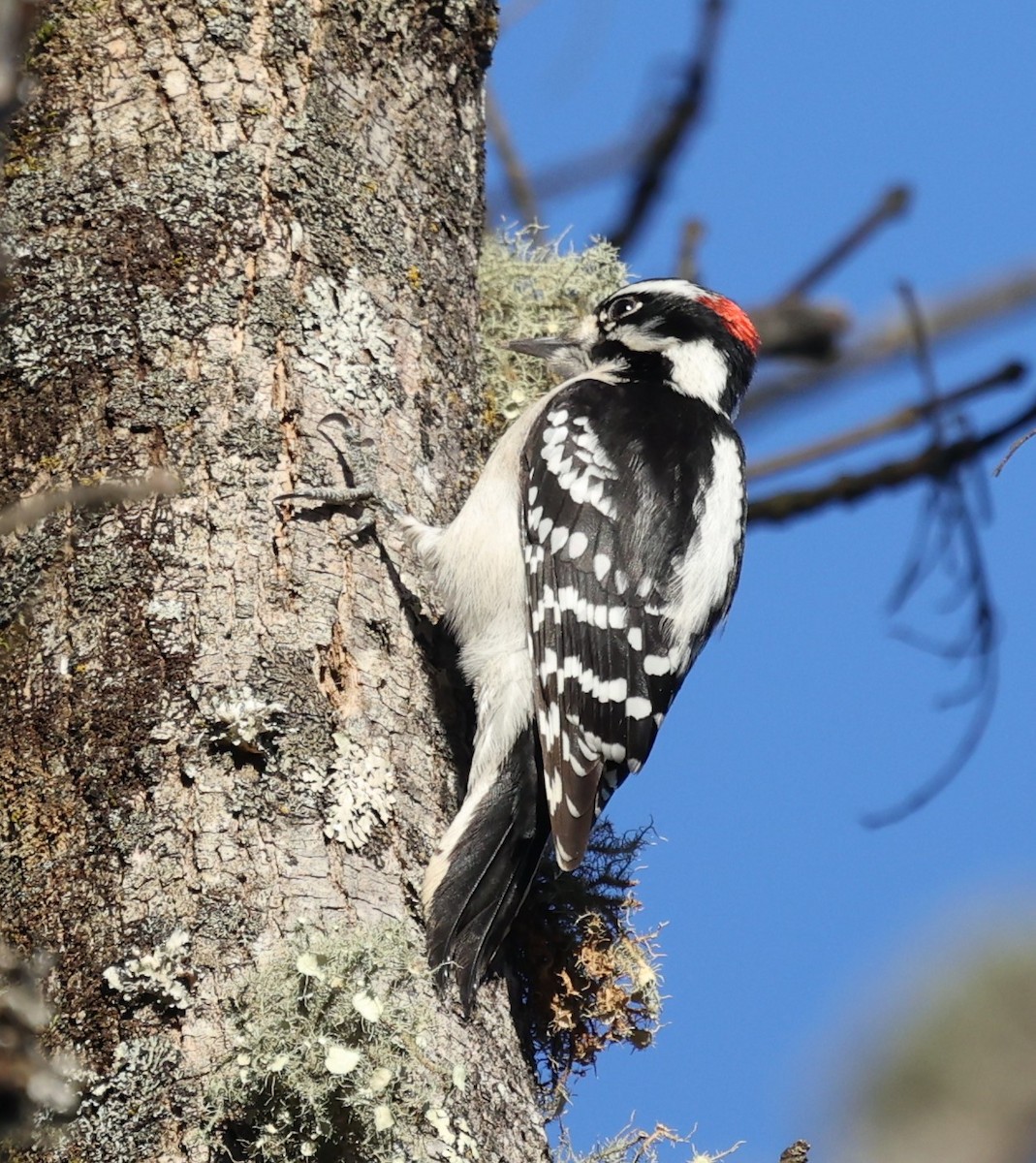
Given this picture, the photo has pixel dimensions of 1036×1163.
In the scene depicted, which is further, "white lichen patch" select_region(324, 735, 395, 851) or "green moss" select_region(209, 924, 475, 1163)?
"white lichen patch" select_region(324, 735, 395, 851)

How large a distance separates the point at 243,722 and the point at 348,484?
1.63ft

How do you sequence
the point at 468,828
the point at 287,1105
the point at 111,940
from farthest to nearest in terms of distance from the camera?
the point at 468,828 → the point at 111,940 → the point at 287,1105

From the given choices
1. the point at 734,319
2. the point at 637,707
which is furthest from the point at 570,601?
the point at 734,319

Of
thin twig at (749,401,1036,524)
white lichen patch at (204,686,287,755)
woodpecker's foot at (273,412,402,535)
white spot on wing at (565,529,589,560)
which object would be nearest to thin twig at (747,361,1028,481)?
thin twig at (749,401,1036,524)

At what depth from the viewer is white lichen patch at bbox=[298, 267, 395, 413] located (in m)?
2.71

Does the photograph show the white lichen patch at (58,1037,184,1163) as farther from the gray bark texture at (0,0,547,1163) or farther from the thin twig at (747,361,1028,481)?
the thin twig at (747,361,1028,481)

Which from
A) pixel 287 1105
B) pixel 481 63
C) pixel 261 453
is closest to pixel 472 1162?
pixel 287 1105

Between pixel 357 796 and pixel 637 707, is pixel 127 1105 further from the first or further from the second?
pixel 637 707

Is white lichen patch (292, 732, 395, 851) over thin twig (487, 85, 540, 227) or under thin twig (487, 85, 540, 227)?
under

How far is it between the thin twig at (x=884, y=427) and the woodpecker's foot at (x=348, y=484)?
107 centimetres

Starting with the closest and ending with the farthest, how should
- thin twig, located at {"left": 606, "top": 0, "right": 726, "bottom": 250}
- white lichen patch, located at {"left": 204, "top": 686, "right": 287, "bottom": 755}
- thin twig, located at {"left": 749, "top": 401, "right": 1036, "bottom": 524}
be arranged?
white lichen patch, located at {"left": 204, "top": 686, "right": 287, "bottom": 755} → thin twig, located at {"left": 749, "top": 401, "right": 1036, "bottom": 524} → thin twig, located at {"left": 606, "top": 0, "right": 726, "bottom": 250}

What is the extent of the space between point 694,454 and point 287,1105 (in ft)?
5.70

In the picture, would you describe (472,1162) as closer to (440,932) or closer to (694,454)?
(440,932)

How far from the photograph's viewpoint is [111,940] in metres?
2.12
